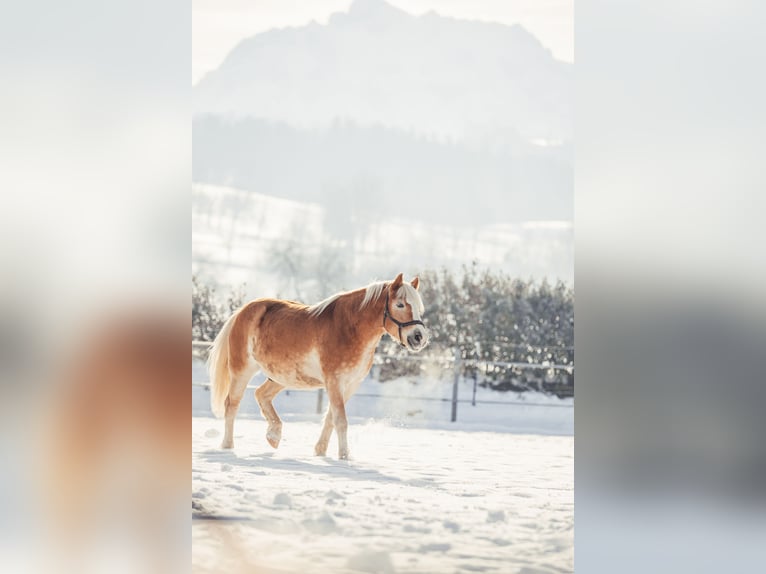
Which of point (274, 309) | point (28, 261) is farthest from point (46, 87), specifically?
point (274, 309)

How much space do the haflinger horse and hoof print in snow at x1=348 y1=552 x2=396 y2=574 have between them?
3.47 ft

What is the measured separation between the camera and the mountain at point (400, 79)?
5.83m

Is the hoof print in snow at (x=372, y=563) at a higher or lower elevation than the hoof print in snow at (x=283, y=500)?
lower

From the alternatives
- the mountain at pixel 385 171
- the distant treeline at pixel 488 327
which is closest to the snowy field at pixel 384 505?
the distant treeline at pixel 488 327

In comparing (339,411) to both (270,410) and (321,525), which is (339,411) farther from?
(321,525)

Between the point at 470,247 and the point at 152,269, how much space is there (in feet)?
16.5

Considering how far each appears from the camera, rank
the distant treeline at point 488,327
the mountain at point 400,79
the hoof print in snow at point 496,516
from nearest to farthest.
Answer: the hoof print in snow at point 496,516 → the distant treeline at point 488,327 → the mountain at point 400,79

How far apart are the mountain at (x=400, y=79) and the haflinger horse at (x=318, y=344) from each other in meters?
3.00

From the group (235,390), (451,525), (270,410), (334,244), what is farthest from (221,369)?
(334,244)

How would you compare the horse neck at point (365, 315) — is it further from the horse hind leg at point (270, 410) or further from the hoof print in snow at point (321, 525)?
the hoof print in snow at point (321, 525)

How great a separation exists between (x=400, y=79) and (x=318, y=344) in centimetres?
351

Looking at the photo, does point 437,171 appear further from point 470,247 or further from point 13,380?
point 13,380

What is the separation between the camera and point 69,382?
3.79ft

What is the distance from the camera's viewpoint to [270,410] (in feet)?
10.4
